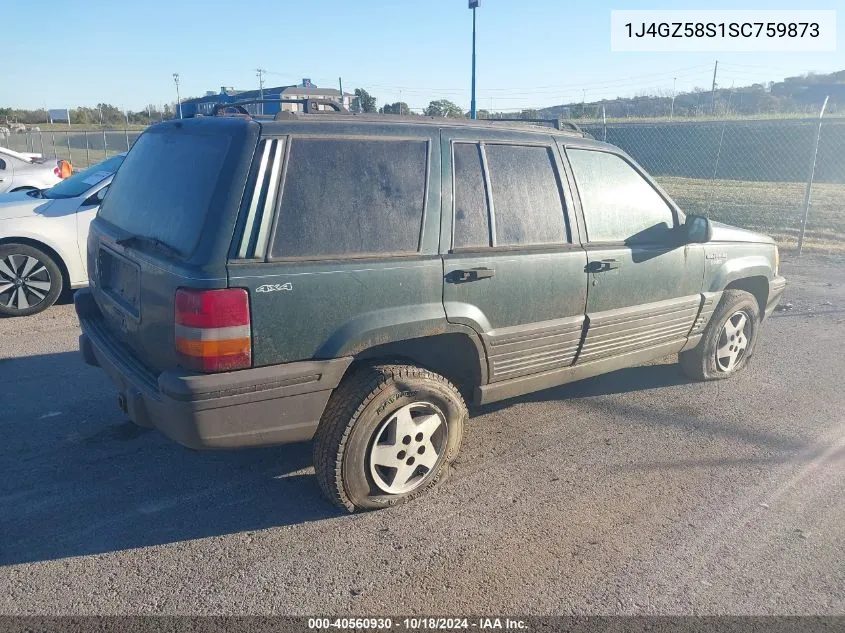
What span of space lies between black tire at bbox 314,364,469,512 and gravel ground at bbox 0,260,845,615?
14 centimetres

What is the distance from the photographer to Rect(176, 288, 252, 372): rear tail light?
2.85 metres

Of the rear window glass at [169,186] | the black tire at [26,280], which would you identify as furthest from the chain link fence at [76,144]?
the rear window glass at [169,186]

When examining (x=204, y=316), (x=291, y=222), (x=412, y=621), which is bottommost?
(x=412, y=621)

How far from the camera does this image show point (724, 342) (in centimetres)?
533

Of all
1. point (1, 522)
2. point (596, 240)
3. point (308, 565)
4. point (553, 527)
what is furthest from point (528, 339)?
point (1, 522)

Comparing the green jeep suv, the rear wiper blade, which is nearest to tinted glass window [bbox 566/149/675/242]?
the green jeep suv

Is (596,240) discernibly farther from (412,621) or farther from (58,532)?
(58,532)

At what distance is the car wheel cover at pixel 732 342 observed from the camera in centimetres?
531

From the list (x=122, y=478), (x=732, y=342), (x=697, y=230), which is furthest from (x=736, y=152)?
(x=122, y=478)

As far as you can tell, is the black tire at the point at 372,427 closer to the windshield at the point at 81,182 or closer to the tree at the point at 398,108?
the tree at the point at 398,108

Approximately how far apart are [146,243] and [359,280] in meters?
1.06

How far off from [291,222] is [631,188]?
240cm

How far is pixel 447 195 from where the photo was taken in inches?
138

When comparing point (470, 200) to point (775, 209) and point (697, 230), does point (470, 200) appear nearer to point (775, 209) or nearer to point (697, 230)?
point (697, 230)
